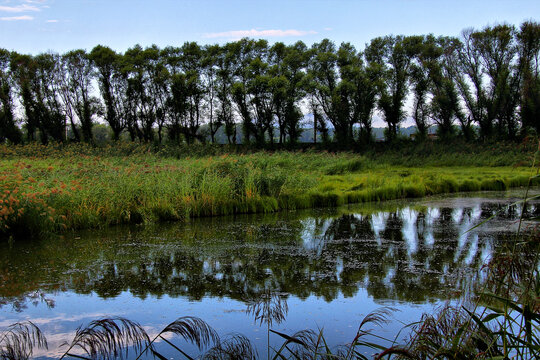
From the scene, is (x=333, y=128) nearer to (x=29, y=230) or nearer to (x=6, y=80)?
(x=6, y=80)

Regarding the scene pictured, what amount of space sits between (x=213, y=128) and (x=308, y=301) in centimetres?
3386

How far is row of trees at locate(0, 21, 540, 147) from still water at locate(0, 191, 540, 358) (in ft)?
78.0

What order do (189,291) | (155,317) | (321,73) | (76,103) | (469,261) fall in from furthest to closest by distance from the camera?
(76,103) → (321,73) → (469,261) → (189,291) → (155,317)

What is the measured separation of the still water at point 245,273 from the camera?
4.21 metres

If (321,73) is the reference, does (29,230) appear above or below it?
below

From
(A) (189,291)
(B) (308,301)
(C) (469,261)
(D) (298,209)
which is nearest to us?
(B) (308,301)

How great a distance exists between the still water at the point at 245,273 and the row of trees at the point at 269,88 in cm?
2377

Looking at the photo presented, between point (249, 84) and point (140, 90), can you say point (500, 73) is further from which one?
point (140, 90)

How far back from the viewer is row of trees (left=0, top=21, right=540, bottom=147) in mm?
30297

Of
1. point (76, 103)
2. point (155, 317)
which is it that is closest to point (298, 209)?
point (155, 317)

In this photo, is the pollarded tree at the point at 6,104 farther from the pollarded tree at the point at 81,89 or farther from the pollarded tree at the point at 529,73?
the pollarded tree at the point at 529,73

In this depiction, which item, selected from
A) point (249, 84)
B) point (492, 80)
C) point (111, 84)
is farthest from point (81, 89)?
point (492, 80)

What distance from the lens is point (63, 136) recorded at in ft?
119

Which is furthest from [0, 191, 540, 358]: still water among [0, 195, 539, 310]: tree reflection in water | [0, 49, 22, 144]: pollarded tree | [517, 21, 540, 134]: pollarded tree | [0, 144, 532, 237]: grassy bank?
[0, 49, 22, 144]: pollarded tree
